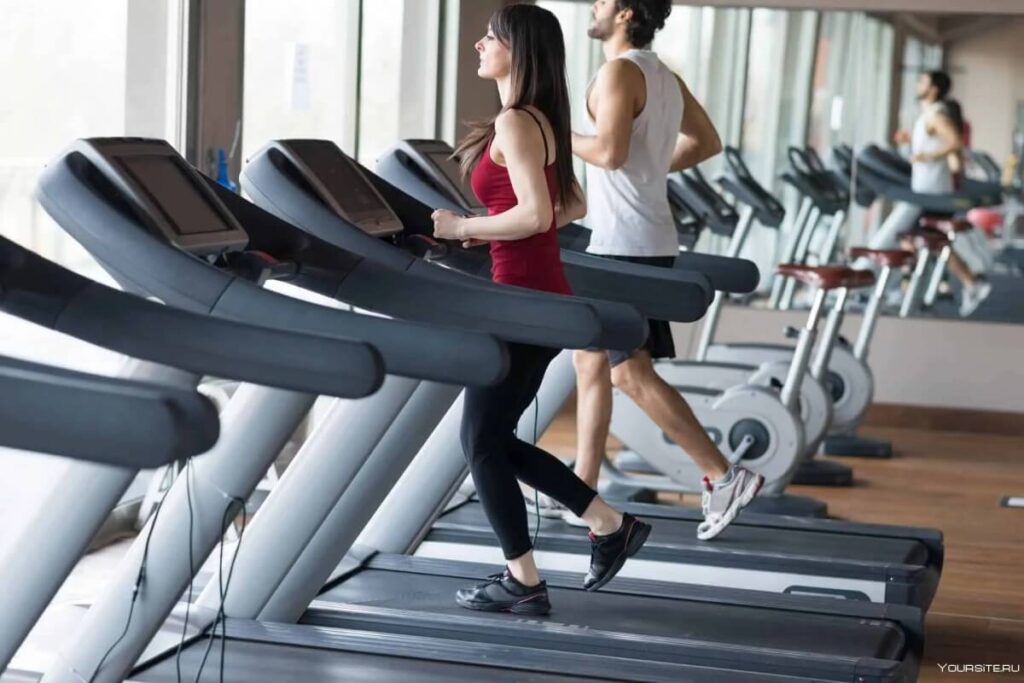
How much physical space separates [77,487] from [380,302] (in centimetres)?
48

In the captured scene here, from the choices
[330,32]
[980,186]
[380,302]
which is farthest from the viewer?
[980,186]

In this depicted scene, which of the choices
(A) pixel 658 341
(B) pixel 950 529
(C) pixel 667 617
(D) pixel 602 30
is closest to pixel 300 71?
(D) pixel 602 30

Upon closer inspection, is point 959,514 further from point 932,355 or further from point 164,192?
point 164,192

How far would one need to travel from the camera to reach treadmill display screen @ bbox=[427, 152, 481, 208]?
130 inches

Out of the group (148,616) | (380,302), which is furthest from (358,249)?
(148,616)

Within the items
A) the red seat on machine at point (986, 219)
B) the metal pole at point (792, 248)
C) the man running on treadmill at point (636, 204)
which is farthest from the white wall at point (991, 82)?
the man running on treadmill at point (636, 204)

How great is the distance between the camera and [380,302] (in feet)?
7.34

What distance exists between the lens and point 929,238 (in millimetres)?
6207

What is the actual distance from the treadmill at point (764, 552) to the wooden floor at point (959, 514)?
152 mm

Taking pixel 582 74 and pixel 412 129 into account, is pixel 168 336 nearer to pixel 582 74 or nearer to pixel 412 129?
pixel 412 129

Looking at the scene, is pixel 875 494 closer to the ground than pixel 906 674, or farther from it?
closer to the ground

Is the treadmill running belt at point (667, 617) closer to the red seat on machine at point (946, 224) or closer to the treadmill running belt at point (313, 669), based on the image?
the treadmill running belt at point (313, 669)

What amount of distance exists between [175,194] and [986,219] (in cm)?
498

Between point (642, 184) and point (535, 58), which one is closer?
point (535, 58)
